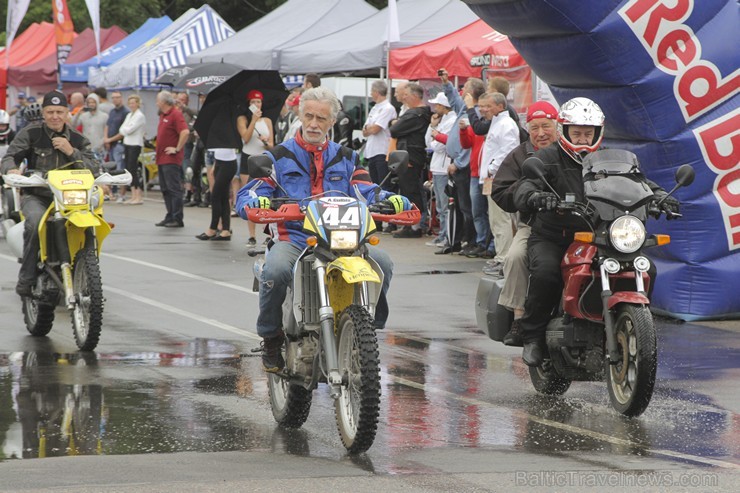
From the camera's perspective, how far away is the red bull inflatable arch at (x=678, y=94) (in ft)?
38.5

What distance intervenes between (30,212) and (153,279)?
365 cm

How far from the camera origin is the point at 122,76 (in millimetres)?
33875

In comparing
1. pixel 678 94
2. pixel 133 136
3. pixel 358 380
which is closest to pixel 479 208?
pixel 678 94

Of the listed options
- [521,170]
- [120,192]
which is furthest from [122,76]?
[521,170]

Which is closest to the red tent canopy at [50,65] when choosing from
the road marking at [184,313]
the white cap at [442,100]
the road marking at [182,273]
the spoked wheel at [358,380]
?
the white cap at [442,100]

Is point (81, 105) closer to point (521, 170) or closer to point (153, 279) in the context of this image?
point (153, 279)

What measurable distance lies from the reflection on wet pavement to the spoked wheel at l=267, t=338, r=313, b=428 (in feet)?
0.26

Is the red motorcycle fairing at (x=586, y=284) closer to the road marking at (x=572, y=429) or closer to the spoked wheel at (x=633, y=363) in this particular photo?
the spoked wheel at (x=633, y=363)

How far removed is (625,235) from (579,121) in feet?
2.98

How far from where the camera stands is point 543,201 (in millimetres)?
8086

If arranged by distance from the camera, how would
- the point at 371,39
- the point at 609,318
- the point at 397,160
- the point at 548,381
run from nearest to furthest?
the point at 397,160
the point at 609,318
the point at 548,381
the point at 371,39

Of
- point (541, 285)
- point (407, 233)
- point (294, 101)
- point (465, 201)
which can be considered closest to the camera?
point (541, 285)

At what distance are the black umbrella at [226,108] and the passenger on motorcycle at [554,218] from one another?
11379 millimetres

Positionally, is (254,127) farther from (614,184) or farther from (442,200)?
(614,184)
